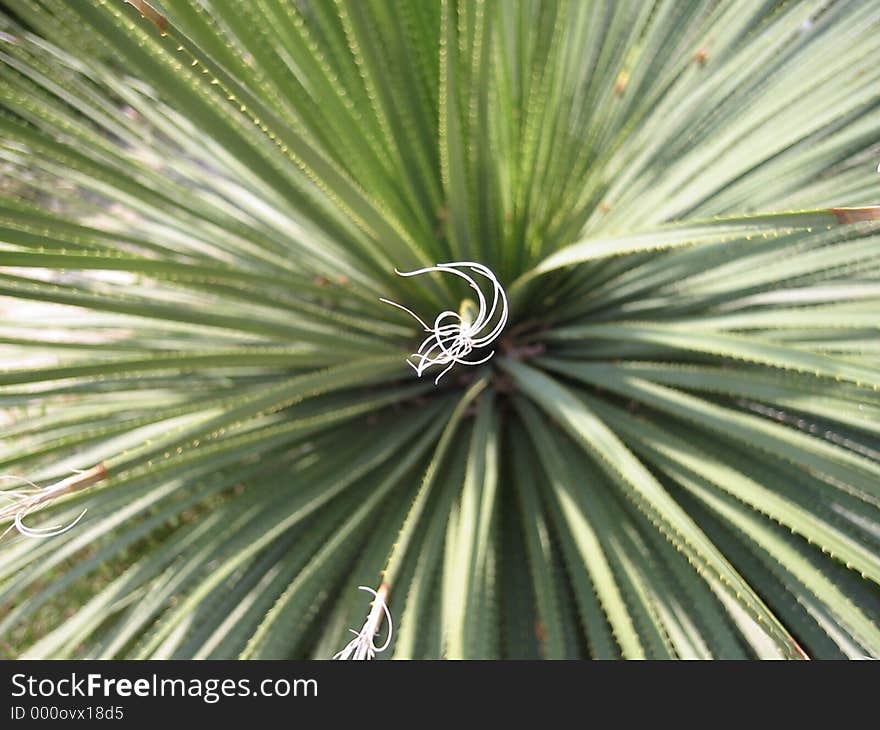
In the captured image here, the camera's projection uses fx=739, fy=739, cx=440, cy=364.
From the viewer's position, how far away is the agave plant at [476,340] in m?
0.78

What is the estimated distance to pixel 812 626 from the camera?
2.86ft

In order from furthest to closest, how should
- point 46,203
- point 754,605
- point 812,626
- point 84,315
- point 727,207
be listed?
point 46,203
point 84,315
point 727,207
point 812,626
point 754,605

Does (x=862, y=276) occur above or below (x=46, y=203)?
below

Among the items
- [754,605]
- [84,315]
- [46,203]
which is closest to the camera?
[754,605]

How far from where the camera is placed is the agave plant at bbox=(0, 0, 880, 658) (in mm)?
785

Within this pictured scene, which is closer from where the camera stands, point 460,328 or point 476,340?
point 460,328

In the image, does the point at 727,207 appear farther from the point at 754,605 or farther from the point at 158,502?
the point at 158,502

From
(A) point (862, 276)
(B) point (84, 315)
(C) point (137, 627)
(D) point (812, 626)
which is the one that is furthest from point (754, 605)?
(B) point (84, 315)

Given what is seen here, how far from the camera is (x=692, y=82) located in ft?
3.26

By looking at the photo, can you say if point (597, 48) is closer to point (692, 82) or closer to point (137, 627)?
point (692, 82)

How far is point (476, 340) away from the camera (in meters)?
0.84

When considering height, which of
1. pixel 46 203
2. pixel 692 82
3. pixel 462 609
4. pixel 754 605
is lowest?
pixel 754 605
